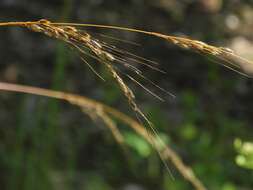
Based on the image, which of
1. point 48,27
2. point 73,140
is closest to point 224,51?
point 48,27

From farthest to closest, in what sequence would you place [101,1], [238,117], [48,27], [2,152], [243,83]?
[101,1] → [243,83] → [238,117] → [2,152] → [48,27]

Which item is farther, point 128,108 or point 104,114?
point 128,108

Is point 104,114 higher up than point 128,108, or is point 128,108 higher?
point 104,114

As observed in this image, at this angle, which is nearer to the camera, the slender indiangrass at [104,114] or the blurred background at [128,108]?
the slender indiangrass at [104,114]

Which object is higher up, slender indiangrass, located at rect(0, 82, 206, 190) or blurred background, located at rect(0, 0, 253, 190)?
slender indiangrass, located at rect(0, 82, 206, 190)

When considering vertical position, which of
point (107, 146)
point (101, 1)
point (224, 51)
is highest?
point (224, 51)

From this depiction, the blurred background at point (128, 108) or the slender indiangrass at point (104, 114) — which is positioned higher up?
the slender indiangrass at point (104, 114)

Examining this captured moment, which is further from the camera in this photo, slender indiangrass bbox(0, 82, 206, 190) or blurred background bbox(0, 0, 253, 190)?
blurred background bbox(0, 0, 253, 190)

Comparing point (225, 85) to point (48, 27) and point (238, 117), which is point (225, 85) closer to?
point (238, 117)
